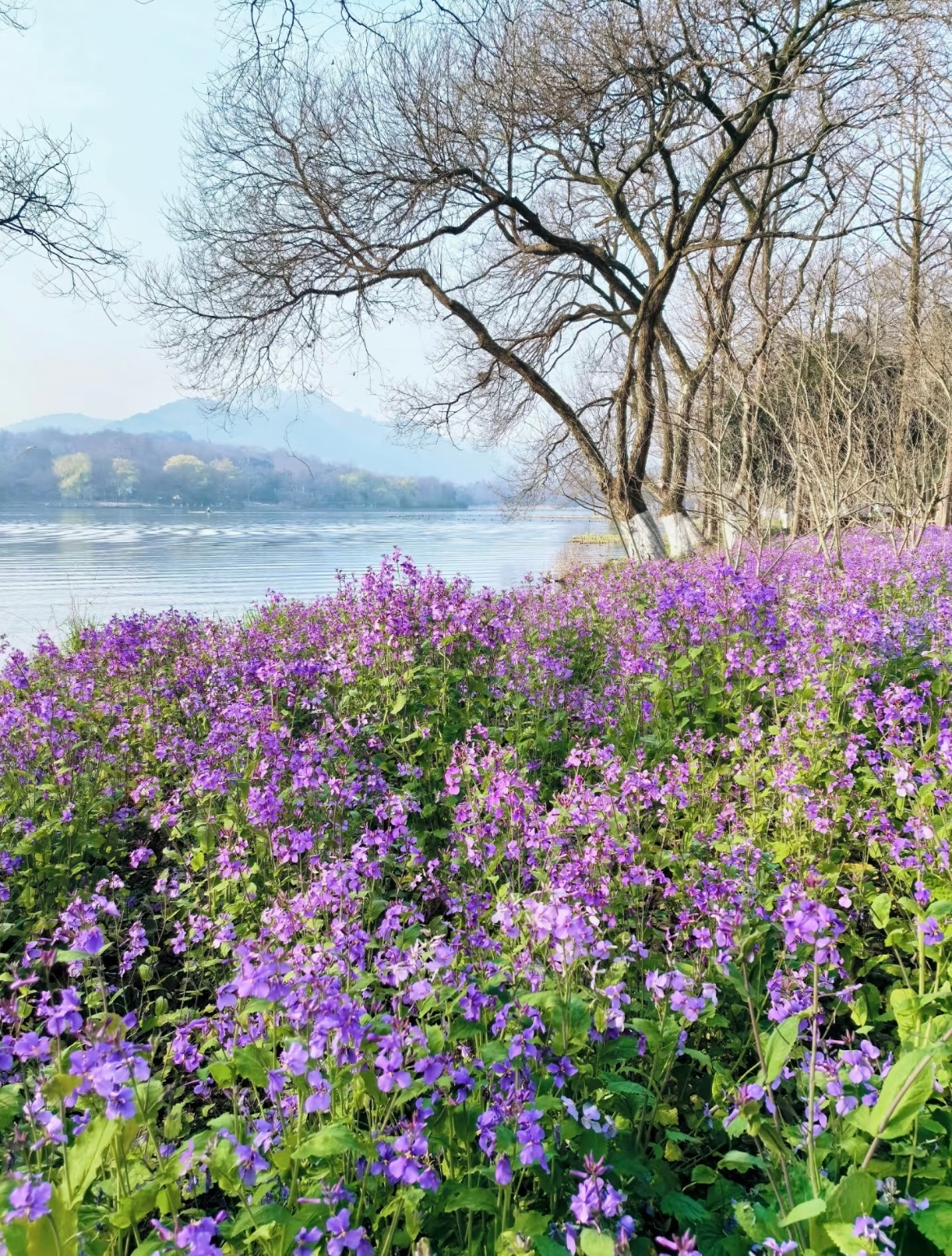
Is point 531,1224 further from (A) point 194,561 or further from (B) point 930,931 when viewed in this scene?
(A) point 194,561

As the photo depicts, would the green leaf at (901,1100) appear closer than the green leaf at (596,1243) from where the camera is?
No

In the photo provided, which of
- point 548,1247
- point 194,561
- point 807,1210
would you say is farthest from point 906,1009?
point 194,561

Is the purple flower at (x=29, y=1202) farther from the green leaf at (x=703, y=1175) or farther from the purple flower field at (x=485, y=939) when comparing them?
the green leaf at (x=703, y=1175)

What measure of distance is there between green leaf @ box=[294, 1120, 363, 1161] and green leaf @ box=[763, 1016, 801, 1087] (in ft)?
2.58

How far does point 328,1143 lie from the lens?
1.44 m

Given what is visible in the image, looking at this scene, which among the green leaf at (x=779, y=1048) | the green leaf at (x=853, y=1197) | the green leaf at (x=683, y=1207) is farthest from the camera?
the green leaf at (x=683, y=1207)

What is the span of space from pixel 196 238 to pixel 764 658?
1215cm

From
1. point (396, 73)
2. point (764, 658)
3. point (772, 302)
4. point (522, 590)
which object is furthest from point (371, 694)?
point (396, 73)

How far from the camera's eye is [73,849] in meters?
3.81

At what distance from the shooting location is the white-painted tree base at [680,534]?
15.6 m

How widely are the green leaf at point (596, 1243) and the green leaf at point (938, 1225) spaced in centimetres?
64

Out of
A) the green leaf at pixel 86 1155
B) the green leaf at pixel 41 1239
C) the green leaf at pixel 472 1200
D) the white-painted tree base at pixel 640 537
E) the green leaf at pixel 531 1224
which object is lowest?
the green leaf at pixel 472 1200

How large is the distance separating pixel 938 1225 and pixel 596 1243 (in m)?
0.71

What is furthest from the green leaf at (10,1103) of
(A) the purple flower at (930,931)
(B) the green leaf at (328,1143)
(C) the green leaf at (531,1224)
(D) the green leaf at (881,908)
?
(D) the green leaf at (881,908)
